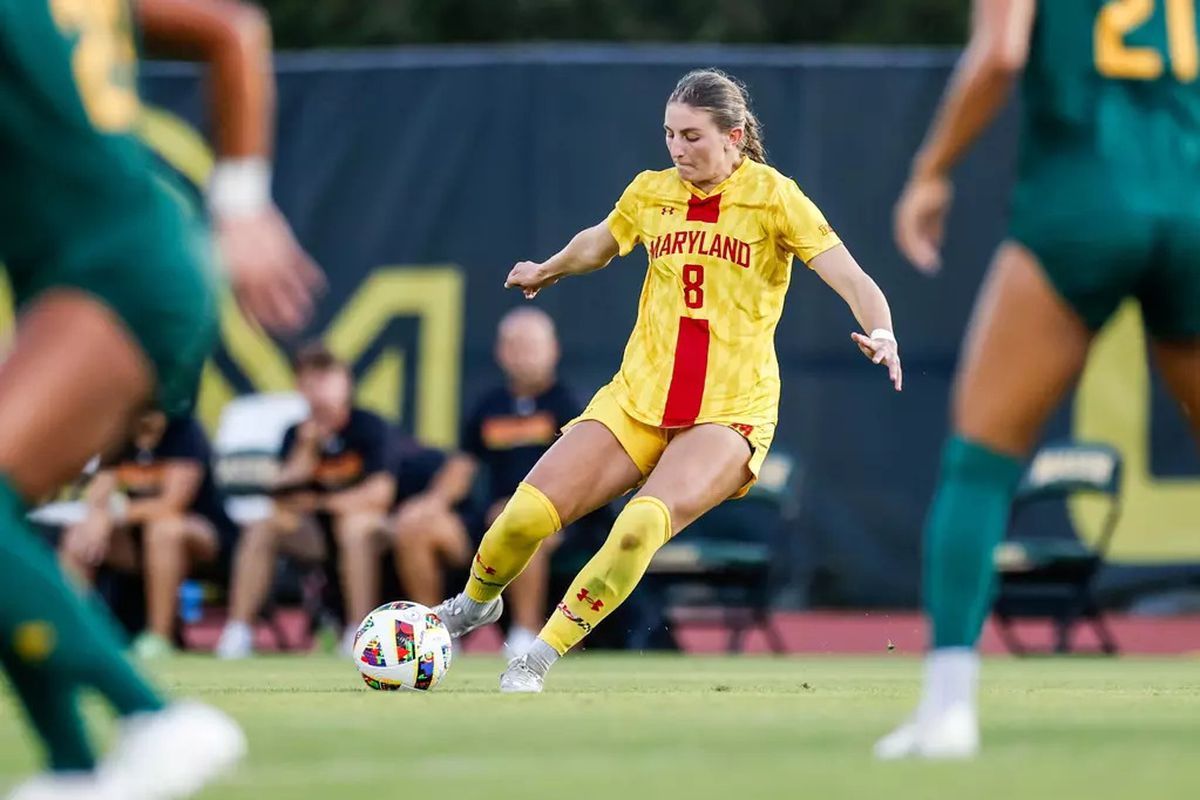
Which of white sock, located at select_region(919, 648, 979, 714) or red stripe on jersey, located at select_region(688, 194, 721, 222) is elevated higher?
red stripe on jersey, located at select_region(688, 194, 721, 222)

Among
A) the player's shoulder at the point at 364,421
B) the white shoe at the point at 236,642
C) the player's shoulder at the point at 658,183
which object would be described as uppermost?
the player's shoulder at the point at 658,183

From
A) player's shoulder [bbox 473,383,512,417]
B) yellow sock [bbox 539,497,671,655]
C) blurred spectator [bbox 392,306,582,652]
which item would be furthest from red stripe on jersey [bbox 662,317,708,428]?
player's shoulder [bbox 473,383,512,417]

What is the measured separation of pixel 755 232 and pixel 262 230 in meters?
4.60

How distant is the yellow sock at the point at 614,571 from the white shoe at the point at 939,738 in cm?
289

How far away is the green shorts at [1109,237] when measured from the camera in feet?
17.4

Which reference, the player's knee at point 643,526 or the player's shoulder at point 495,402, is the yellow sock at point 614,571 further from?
the player's shoulder at point 495,402

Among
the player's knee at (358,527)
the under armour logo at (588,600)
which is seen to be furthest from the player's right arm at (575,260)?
the player's knee at (358,527)

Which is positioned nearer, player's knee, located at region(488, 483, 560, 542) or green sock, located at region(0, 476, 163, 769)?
green sock, located at region(0, 476, 163, 769)

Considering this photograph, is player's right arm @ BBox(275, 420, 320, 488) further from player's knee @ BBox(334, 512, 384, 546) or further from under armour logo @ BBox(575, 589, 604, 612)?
under armour logo @ BBox(575, 589, 604, 612)

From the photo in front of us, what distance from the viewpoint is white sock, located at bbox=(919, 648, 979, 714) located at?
541 cm

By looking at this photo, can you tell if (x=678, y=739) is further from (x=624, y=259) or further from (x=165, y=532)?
(x=624, y=259)

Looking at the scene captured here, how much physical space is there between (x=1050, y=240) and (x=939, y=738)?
1169mm

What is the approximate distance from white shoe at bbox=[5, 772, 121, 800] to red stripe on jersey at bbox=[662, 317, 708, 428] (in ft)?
14.6

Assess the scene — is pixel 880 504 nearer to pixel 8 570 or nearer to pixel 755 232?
pixel 755 232
